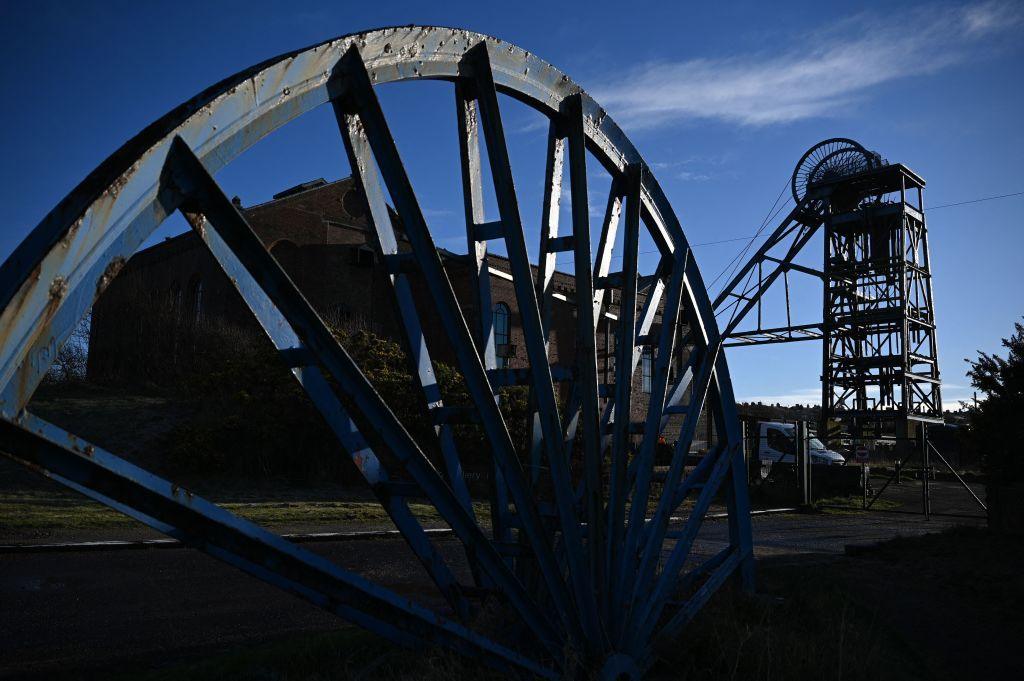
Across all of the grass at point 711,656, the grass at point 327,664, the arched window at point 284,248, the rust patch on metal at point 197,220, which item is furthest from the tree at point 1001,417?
the arched window at point 284,248

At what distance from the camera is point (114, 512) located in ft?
41.8

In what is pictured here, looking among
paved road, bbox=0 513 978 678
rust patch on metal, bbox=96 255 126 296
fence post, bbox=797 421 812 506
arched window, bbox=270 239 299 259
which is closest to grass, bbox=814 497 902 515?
fence post, bbox=797 421 812 506

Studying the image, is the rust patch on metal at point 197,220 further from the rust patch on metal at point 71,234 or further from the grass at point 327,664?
the grass at point 327,664

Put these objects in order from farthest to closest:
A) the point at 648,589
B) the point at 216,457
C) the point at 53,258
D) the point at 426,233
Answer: the point at 216,457
the point at 648,589
the point at 426,233
the point at 53,258

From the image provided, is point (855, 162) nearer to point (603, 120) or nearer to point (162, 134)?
point (603, 120)

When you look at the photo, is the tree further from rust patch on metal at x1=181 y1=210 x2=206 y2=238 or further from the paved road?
rust patch on metal at x1=181 y1=210 x2=206 y2=238

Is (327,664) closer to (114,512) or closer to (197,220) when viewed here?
(197,220)

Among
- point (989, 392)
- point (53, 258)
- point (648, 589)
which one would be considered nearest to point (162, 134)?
point (53, 258)

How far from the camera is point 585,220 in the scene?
15.1 feet

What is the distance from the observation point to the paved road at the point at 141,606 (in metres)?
5.47

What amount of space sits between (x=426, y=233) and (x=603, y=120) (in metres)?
2.12

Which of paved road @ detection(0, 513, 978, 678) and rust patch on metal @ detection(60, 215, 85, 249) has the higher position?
rust patch on metal @ detection(60, 215, 85, 249)

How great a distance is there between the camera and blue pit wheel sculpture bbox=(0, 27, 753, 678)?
228 cm

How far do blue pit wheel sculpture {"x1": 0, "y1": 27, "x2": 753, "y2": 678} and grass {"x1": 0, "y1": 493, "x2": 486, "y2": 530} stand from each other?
8.09m
